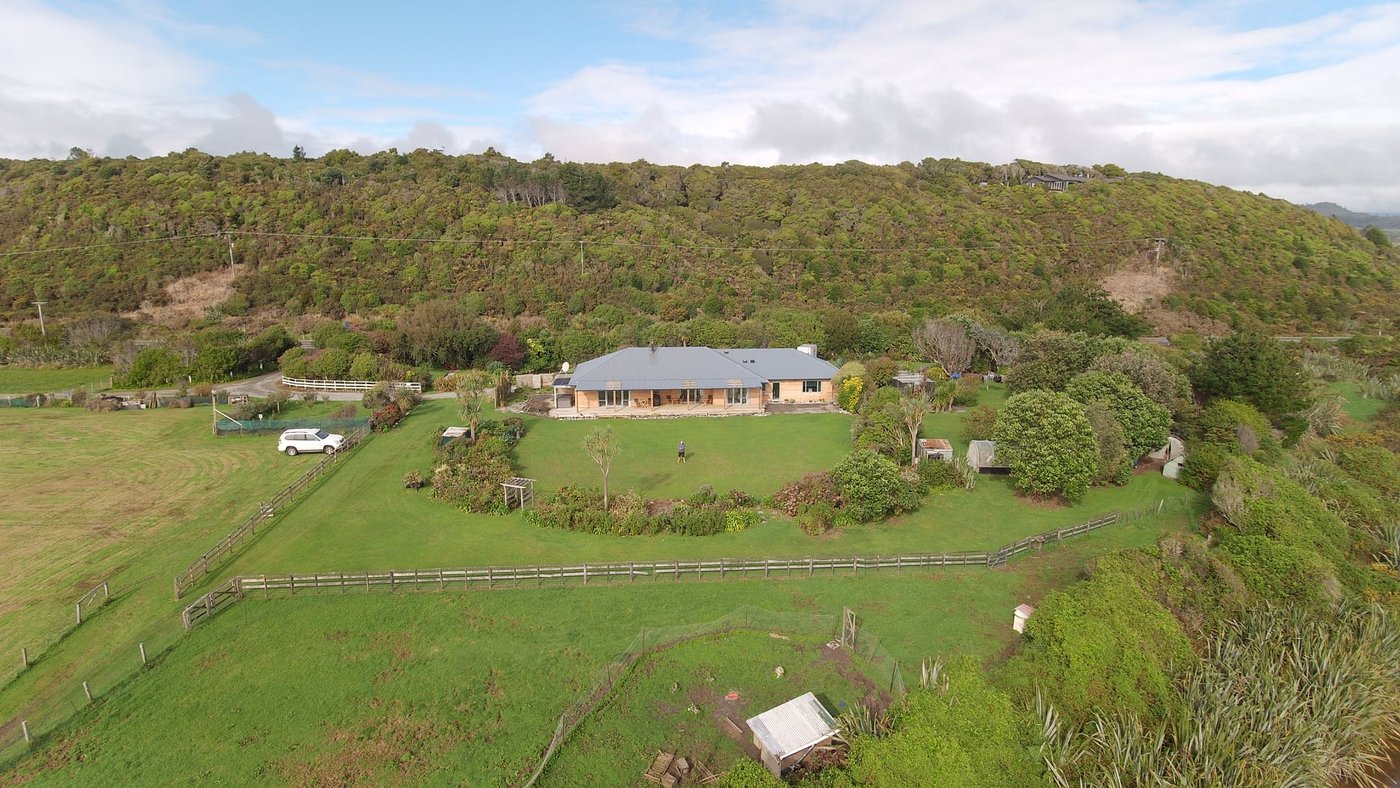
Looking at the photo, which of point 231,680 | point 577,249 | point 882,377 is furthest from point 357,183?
point 231,680

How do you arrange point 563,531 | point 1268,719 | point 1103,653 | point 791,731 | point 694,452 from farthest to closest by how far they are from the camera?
point 694,452
point 563,531
point 1103,653
point 1268,719
point 791,731

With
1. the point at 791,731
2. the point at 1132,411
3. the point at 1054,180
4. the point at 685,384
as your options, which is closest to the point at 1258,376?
the point at 1132,411

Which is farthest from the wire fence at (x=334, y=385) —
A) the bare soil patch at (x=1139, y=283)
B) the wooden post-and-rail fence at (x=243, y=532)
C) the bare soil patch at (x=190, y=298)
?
the bare soil patch at (x=1139, y=283)

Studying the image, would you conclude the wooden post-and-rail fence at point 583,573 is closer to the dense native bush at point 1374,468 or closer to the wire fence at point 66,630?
the wire fence at point 66,630

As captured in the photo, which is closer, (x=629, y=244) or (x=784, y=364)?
(x=784, y=364)

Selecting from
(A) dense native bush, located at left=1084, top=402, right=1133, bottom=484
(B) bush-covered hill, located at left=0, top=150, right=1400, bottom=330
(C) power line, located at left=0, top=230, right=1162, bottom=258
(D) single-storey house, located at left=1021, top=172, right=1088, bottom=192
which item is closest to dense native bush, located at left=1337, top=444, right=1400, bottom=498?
(A) dense native bush, located at left=1084, top=402, right=1133, bottom=484

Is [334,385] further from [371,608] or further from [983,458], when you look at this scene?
[983,458]

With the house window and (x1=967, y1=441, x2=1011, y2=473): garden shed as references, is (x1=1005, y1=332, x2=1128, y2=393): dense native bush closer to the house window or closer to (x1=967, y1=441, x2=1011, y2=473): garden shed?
(x1=967, y1=441, x2=1011, y2=473): garden shed
